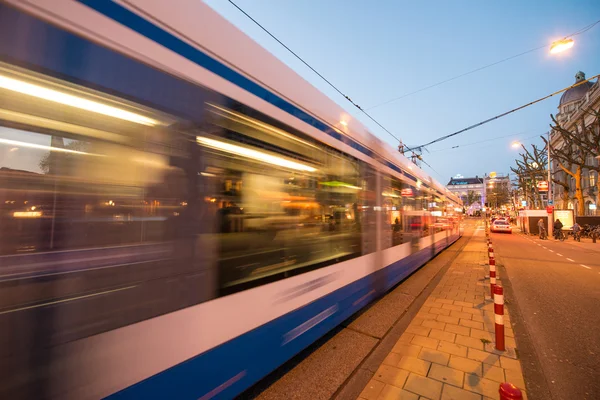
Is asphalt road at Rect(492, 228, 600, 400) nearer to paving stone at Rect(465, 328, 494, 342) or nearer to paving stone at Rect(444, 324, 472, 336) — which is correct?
paving stone at Rect(465, 328, 494, 342)

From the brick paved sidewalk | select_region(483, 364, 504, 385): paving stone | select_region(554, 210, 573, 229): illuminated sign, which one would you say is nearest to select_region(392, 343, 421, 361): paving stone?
the brick paved sidewalk

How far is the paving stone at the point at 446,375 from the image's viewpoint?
298cm

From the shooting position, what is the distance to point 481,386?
2898mm

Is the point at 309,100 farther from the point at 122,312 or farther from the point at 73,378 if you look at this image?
the point at 73,378

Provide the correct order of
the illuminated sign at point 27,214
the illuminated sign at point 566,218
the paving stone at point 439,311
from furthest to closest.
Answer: the illuminated sign at point 566,218, the paving stone at point 439,311, the illuminated sign at point 27,214

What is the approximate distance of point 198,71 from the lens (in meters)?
1.98

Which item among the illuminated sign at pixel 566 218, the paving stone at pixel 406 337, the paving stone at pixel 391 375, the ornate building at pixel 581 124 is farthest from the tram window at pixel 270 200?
the illuminated sign at pixel 566 218

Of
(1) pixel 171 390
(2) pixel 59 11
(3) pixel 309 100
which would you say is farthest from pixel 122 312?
(3) pixel 309 100

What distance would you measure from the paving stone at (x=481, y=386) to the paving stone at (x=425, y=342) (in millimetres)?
690

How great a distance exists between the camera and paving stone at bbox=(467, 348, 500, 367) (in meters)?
3.37

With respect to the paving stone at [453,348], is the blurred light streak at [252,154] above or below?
above

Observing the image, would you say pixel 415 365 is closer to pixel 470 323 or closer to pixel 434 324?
pixel 434 324

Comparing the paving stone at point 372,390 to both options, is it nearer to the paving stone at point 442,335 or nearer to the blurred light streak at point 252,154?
the paving stone at point 442,335

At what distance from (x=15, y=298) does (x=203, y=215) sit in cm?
98
